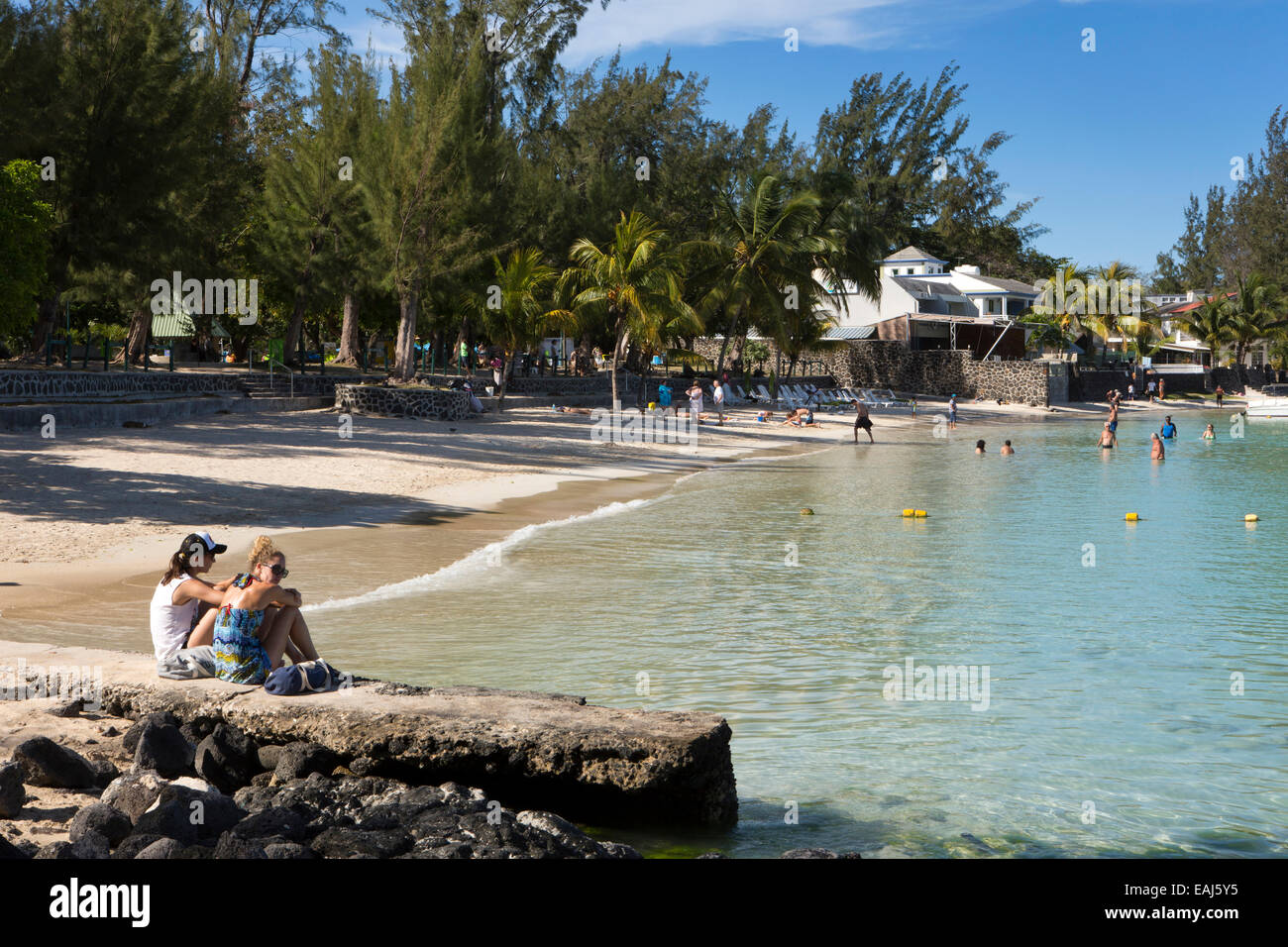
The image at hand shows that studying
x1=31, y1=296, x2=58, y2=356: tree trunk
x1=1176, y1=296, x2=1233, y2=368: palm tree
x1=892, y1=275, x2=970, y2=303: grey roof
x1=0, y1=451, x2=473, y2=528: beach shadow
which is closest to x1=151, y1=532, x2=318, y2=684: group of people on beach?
x1=0, y1=451, x2=473, y2=528: beach shadow

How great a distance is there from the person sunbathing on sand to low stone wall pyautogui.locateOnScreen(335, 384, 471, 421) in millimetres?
24738

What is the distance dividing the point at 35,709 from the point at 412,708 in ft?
8.85

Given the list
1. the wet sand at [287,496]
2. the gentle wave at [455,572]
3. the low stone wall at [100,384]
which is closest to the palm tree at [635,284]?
the wet sand at [287,496]

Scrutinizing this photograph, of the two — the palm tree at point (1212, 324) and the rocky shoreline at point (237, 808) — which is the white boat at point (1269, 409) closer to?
the palm tree at point (1212, 324)

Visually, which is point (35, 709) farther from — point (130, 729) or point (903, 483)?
point (903, 483)

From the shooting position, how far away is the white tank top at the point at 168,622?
804 cm

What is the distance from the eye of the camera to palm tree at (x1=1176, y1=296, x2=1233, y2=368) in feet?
263

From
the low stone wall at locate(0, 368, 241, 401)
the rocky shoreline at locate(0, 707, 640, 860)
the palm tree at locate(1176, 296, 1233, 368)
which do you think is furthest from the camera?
the palm tree at locate(1176, 296, 1233, 368)

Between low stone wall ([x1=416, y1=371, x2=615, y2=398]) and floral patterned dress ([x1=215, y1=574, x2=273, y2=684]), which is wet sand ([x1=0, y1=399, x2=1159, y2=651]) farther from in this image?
low stone wall ([x1=416, y1=371, x2=615, y2=398])

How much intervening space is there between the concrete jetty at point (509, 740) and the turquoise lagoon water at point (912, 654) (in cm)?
29

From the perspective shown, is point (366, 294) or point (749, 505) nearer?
point (749, 505)
